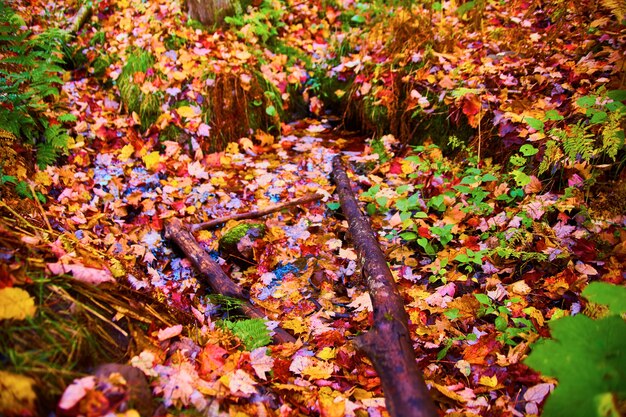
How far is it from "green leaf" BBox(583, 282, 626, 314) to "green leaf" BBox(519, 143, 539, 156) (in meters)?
2.15

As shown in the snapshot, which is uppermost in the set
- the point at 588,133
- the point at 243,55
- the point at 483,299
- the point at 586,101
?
the point at 243,55

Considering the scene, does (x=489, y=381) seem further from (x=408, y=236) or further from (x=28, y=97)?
(x=28, y=97)

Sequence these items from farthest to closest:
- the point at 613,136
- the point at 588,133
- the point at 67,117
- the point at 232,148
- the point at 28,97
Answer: the point at 232,148 < the point at 67,117 < the point at 28,97 < the point at 588,133 < the point at 613,136

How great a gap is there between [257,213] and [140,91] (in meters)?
2.47

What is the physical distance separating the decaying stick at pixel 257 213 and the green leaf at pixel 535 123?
7.11ft


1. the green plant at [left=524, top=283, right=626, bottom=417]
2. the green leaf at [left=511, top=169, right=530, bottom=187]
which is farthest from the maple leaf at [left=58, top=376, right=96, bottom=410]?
the green leaf at [left=511, top=169, right=530, bottom=187]

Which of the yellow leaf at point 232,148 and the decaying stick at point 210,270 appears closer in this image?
the decaying stick at point 210,270

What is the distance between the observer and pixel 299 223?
407cm

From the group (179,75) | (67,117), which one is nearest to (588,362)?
(67,117)

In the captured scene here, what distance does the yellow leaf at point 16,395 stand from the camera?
1.34 meters

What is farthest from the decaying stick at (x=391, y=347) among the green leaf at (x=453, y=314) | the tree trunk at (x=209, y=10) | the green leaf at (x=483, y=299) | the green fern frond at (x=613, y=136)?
the tree trunk at (x=209, y=10)

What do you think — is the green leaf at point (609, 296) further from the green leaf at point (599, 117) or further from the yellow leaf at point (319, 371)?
the green leaf at point (599, 117)

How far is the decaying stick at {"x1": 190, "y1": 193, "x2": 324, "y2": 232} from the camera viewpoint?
3.88 meters

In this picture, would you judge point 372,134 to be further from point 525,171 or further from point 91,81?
point 91,81
